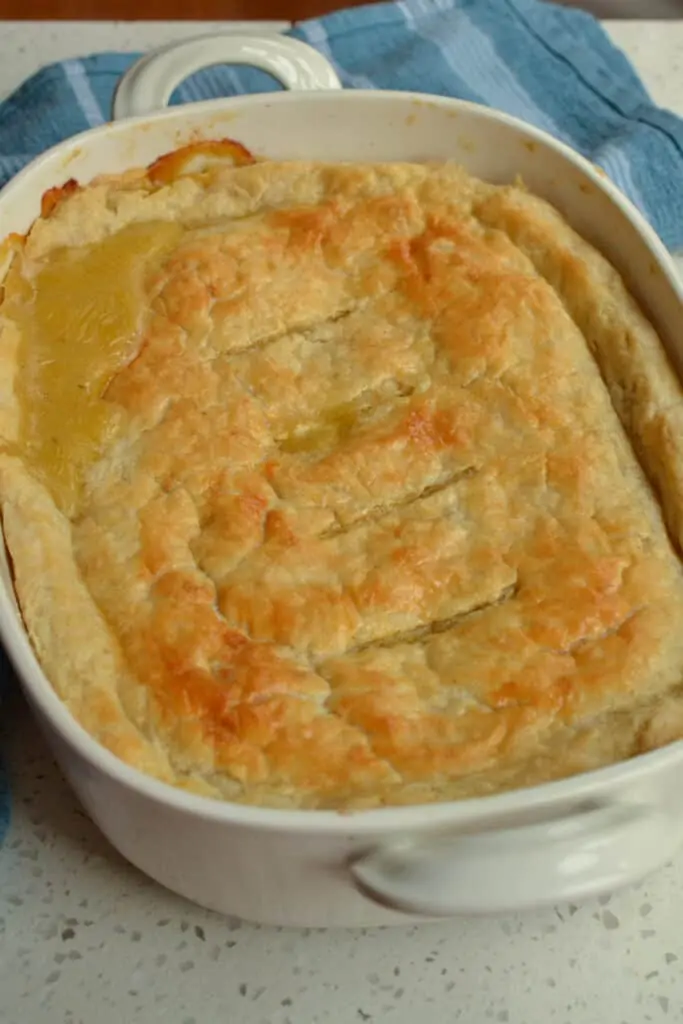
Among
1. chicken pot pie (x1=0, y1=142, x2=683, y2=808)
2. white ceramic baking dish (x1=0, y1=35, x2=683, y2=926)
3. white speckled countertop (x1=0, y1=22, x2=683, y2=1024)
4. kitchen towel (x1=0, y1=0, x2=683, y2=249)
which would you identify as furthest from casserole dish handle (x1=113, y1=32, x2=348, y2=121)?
white speckled countertop (x1=0, y1=22, x2=683, y2=1024)

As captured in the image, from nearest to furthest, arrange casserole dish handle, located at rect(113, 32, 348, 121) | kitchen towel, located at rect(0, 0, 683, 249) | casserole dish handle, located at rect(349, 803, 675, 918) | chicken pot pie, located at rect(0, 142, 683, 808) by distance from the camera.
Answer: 1. casserole dish handle, located at rect(349, 803, 675, 918)
2. chicken pot pie, located at rect(0, 142, 683, 808)
3. casserole dish handle, located at rect(113, 32, 348, 121)
4. kitchen towel, located at rect(0, 0, 683, 249)

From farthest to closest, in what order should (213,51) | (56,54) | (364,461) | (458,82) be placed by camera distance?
1. (56,54)
2. (458,82)
3. (213,51)
4. (364,461)

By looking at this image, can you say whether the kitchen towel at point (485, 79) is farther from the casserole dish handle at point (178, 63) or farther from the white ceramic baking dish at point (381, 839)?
the white ceramic baking dish at point (381, 839)

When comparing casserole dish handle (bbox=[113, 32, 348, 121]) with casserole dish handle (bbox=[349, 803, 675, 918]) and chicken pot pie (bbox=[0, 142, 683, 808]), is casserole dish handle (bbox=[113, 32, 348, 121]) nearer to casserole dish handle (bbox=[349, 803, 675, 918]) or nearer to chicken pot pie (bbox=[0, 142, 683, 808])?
chicken pot pie (bbox=[0, 142, 683, 808])

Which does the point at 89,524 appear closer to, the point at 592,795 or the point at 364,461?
the point at 364,461

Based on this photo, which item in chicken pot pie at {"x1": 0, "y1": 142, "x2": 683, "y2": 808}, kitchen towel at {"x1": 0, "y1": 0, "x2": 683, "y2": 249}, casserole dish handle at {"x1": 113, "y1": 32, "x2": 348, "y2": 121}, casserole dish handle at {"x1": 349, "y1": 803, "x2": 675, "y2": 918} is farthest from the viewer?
kitchen towel at {"x1": 0, "y1": 0, "x2": 683, "y2": 249}

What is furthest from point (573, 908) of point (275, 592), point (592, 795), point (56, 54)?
point (56, 54)
